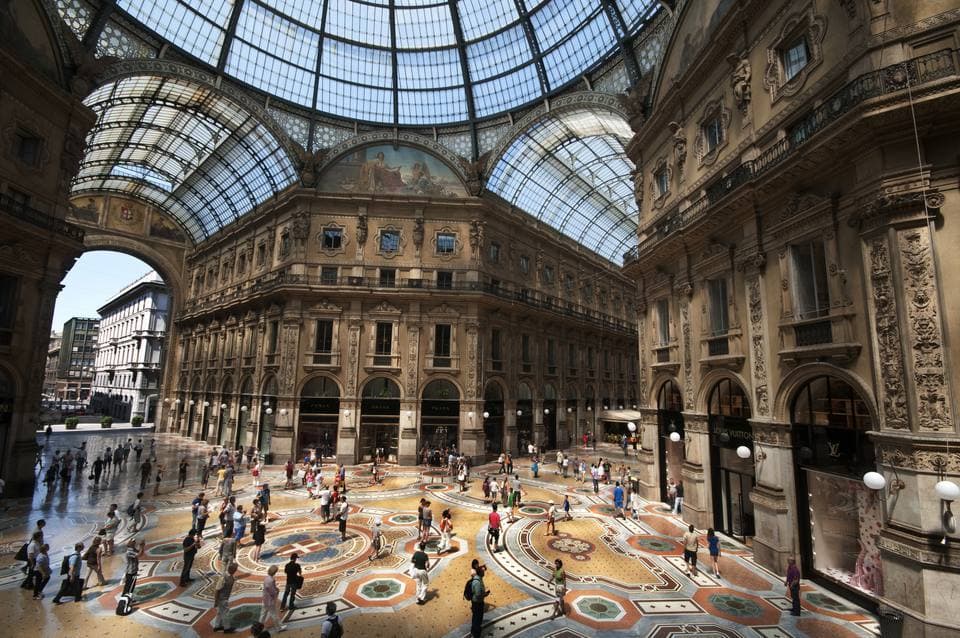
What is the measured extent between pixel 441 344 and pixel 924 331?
2578 centimetres

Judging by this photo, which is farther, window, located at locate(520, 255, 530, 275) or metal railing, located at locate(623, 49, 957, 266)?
window, located at locate(520, 255, 530, 275)

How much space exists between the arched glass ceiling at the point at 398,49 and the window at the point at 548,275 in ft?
48.0

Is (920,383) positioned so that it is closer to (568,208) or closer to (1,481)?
(1,481)

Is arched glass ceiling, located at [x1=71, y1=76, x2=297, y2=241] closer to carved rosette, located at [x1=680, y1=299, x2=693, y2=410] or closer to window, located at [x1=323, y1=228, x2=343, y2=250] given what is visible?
window, located at [x1=323, y1=228, x2=343, y2=250]

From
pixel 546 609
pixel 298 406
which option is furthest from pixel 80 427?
pixel 546 609

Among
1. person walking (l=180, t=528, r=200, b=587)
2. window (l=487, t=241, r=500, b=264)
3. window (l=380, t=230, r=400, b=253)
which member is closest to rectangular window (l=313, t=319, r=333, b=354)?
window (l=380, t=230, r=400, b=253)

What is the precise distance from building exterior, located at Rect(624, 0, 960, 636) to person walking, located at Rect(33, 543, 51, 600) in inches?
788

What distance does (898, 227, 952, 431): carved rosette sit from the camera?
9117 millimetres

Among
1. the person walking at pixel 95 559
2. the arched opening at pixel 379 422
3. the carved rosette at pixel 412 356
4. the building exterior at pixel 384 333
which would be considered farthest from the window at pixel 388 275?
the person walking at pixel 95 559

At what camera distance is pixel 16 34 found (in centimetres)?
1897

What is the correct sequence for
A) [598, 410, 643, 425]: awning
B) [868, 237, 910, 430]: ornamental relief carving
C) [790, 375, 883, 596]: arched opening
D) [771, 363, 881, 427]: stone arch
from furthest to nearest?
[598, 410, 643, 425]: awning
[790, 375, 883, 596]: arched opening
[771, 363, 881, 427]: stone arch
[868, 237, 910, 430]: ornamental relief carving

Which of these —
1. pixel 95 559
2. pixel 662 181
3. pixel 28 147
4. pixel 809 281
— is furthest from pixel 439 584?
pixel 28 147

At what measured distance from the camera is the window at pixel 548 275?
41281 mm

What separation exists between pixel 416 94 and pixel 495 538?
36287mm
